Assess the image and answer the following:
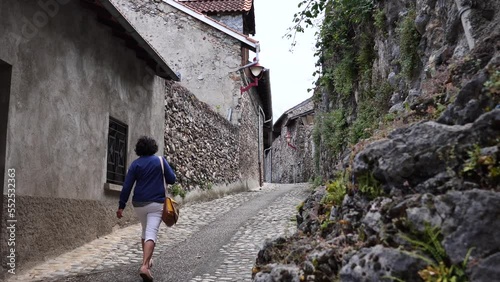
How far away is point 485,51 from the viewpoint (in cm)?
366

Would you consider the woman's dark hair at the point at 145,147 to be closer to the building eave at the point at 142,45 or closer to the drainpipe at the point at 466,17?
the building eave at the point at 142,45

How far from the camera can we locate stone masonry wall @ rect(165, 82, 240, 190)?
10.1m

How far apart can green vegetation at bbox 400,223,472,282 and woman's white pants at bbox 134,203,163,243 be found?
9.09 ft

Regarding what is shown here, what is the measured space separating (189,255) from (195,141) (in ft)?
19.6

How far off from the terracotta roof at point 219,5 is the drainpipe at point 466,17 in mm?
11911

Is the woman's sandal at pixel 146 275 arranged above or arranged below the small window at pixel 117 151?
below

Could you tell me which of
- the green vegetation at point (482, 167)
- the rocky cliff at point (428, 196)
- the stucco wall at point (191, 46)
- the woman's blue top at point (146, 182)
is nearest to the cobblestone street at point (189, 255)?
the woman's blue top at point (146, 182)

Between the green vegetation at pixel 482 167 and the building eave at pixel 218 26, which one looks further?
the building eave at pixel 218 26

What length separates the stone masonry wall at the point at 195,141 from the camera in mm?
10141

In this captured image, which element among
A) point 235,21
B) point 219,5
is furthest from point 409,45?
point 219,5

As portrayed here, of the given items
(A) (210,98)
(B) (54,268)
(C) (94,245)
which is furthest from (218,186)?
(B) (54,268)

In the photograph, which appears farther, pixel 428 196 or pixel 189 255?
pixel 189 255

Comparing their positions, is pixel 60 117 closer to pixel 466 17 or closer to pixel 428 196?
pixel 428 196

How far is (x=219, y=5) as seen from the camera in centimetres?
1662
